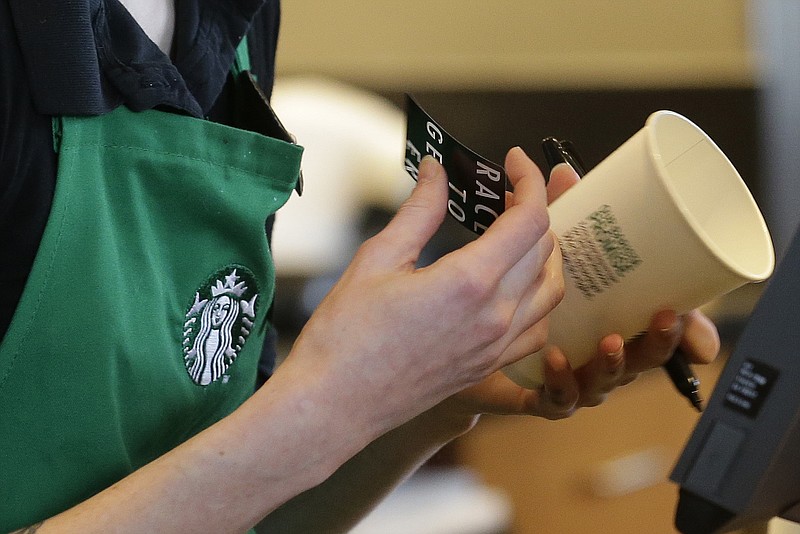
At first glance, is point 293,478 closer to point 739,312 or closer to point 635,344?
point 635,344

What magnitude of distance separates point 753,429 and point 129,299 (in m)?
A: 0.41

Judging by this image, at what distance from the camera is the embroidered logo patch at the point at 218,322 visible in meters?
0.75

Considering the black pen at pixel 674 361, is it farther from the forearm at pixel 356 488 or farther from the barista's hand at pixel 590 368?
the forearm at pixel 356 488

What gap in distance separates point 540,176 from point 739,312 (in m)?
1.70

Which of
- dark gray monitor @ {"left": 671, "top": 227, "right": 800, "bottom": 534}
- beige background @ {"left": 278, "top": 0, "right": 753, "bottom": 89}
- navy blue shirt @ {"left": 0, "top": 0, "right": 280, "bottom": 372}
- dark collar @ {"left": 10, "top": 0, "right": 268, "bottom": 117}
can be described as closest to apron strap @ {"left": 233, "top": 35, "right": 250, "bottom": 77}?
dark collar @ {"left": 10, "top": 0, "right": 268, "bottom": 117}

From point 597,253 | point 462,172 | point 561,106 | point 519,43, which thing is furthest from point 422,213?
point 519,43

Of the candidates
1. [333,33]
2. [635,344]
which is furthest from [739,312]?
[635,344]

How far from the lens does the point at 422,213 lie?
64 cm

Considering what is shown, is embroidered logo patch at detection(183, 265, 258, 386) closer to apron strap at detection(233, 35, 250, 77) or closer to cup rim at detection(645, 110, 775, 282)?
apron strap at detection(233, 35, 250, 77)

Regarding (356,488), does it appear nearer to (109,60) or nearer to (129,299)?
(129,299)

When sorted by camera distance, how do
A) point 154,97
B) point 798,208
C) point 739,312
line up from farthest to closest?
point 798,208 → point 739,312 → point 154,97

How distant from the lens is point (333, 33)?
2.46 metres

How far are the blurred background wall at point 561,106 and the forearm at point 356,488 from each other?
3.45 ft

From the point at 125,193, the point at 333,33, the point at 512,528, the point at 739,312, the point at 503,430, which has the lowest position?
the point at 512,528
